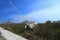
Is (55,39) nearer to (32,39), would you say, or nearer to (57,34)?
(57,34)

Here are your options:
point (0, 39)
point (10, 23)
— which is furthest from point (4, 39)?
point (10, 23)

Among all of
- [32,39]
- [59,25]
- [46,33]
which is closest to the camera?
[32,39]

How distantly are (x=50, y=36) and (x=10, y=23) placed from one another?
29.2m

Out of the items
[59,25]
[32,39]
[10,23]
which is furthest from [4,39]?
[10,23]

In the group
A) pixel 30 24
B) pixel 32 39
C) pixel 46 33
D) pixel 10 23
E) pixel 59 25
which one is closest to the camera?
pixel 32 39

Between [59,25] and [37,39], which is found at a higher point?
[59,25]

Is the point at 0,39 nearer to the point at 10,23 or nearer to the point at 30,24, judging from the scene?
the point at 30,24

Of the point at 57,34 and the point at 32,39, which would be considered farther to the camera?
the point at 57,34

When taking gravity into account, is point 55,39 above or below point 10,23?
below

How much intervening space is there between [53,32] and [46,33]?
155 cm

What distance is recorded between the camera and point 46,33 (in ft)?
86.3

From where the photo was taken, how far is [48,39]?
24.1 metres

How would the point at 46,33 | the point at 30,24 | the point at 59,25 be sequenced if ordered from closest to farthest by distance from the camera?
the point at 46,33
the point at 59,25
the point at 30,24

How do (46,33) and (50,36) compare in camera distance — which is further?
(46,33)
